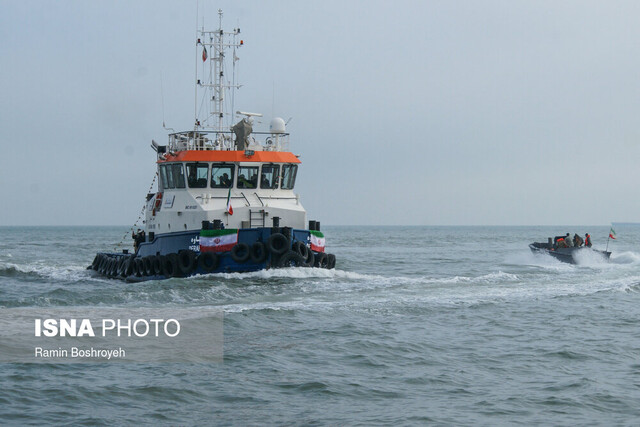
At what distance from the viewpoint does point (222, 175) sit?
73.9 feet

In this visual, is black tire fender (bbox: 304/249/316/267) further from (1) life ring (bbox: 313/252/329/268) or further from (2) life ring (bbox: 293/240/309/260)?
(1) life ring (bbox: 313/252/329/268)

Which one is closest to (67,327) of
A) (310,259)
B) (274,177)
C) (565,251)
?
(310,259)

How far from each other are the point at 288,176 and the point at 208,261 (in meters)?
4.45

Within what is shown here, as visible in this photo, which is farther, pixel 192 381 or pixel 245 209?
pixel 245 209

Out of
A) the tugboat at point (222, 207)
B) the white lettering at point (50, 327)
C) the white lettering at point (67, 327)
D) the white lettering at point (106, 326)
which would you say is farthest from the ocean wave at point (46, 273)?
the white lettering at point (106, 326)

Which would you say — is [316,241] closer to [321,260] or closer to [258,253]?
[321,260]

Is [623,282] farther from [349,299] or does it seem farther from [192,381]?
[192,381]

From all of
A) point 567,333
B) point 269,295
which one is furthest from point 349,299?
point 567,333

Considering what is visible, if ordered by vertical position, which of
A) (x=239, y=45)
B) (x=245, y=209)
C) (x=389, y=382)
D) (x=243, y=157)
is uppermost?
(x=239, y=45)

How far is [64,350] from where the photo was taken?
38.5 feet

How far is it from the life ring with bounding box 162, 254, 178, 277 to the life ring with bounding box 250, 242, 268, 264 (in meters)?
2.23

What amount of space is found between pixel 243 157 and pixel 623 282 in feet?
40.8

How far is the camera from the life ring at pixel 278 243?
2072cm

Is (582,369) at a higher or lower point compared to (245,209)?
lower
